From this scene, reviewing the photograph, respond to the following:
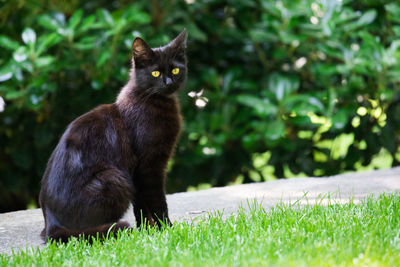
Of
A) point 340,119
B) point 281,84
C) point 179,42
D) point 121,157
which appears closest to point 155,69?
point 179,42

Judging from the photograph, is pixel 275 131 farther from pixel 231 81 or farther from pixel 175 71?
pixel 175 71

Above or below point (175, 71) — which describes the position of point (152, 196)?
below

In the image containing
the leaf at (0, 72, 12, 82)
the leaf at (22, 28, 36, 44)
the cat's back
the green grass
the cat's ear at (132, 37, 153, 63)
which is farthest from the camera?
the leaf at (22, 28, 36, 44)

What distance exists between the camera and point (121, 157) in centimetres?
304

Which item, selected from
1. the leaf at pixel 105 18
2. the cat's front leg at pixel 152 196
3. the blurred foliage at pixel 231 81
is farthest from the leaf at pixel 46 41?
the cat's front leg at pixel 152 196

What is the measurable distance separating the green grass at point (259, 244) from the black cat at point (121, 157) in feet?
0.65

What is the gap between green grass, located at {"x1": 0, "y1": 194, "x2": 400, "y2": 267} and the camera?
2258 mm

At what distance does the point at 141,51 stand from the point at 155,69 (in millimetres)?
146

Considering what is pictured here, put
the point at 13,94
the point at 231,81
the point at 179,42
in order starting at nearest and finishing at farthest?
the point at 179,42 < the point at 13,94 < the point at 231,81

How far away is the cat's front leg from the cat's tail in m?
0.29

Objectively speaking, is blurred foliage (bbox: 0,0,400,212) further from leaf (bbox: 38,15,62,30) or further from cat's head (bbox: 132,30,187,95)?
cat's head (bbox: 132,30,187,95)

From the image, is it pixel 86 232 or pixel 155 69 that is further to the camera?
pixel 155 69

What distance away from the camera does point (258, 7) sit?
5.46 m

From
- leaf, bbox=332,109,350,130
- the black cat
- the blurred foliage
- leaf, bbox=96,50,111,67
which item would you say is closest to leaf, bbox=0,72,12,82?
the blurred foliage
